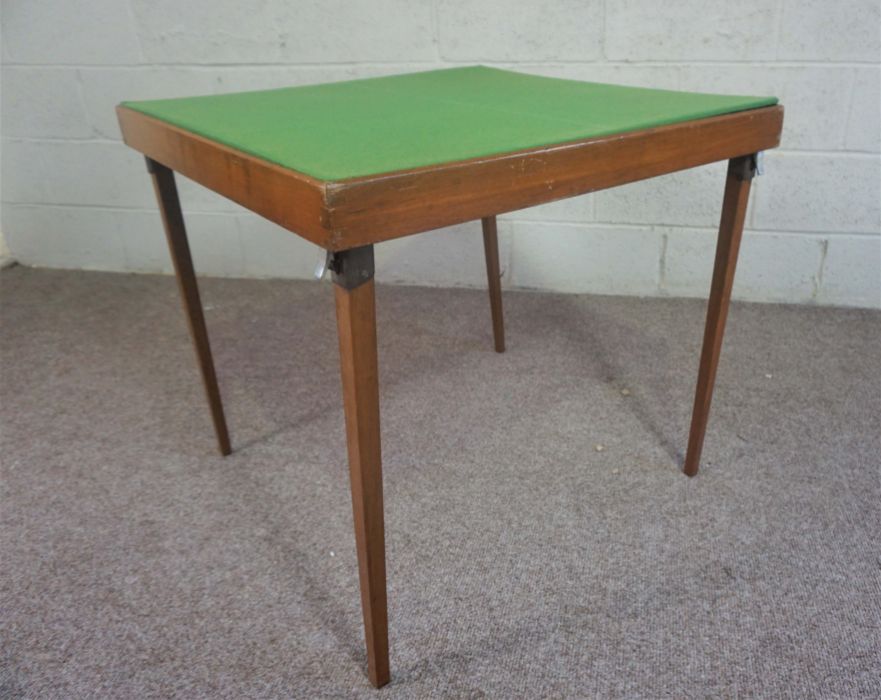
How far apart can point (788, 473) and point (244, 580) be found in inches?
28.0

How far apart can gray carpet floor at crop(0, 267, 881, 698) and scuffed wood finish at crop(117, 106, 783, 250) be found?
1.46 ft

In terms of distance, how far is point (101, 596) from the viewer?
2.87 ft

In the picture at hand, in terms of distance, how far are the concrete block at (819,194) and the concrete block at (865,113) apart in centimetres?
3

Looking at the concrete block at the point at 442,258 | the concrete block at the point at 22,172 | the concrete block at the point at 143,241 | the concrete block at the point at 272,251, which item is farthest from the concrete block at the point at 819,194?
the concrete block at the point at 22,172

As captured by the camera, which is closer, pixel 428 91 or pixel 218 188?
pixel 218 188

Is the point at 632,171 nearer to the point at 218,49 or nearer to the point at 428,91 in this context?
the point at 428,91

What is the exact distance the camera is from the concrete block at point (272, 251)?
176 centimetres

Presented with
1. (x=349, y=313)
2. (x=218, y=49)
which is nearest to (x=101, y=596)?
(x=349, y=313)

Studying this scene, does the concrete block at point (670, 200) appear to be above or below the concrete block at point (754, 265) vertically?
above

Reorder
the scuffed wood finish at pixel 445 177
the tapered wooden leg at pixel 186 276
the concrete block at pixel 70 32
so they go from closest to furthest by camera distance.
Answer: the scuffed wood finish at pixel 445 177
the tapered wooden leg at pixel 186 276
the concrete block at pixel 70 32

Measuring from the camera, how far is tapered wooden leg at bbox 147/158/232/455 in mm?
917

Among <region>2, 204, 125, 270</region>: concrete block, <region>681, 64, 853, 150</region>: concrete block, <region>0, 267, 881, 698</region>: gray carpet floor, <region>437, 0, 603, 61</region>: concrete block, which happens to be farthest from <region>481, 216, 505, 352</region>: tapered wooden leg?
<region>2, 204, 125, 270</region>: concrete block

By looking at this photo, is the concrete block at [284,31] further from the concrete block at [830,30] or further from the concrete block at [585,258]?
the concrete block at [830,30]

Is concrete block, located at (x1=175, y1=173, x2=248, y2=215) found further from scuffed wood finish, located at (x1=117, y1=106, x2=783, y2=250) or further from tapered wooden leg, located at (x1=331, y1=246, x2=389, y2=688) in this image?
tapered wooden leg, located at (x1=331, y1=246, x2=389, y2=688)
